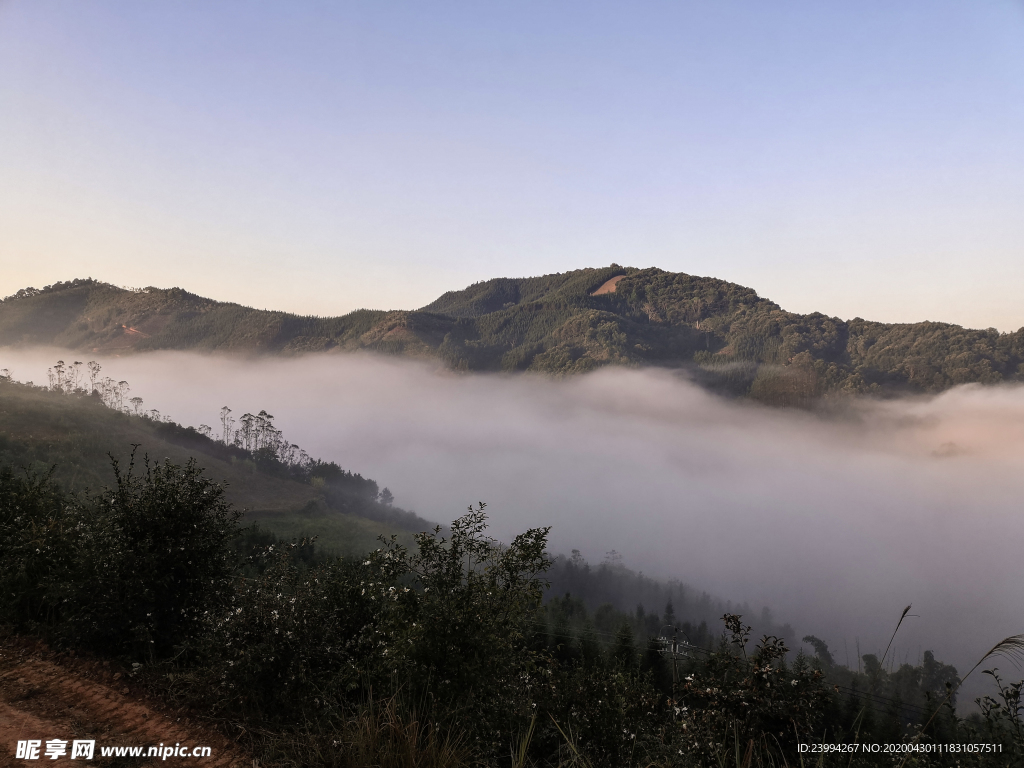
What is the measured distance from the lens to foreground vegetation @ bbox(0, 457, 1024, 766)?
702cm

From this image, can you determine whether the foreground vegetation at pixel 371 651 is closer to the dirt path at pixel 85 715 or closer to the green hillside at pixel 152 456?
A: the dirt path at pixel 85 715

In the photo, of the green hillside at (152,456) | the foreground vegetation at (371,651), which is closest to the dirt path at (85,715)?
the foreground vegetation at (371,651)

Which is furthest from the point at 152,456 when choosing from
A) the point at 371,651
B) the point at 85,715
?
the point at 371,651

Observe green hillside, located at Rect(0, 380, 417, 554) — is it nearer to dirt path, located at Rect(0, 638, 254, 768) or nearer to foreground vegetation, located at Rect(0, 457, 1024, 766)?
foreground vegetation, located at Rect(0, 457, 1024, 766)

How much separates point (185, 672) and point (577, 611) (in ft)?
304

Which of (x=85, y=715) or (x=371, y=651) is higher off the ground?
(x=371, y=651)

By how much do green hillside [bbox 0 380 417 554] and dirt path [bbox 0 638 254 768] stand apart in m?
68.5

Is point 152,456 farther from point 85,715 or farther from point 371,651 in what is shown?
point 371,651

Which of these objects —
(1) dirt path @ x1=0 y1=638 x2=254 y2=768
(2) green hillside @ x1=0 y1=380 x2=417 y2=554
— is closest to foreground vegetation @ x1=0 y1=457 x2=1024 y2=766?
(1) dirt path @ x1=0 y1=638 x2=254 y2=768

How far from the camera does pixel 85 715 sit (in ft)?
25.1

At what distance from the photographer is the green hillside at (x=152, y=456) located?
285ft

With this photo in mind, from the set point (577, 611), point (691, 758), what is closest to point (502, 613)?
point (691, 758)

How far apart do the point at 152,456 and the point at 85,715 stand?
130 meters

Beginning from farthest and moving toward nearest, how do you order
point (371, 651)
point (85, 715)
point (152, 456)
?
point (152, 456) < point (371, 651) < point (85, 715)
